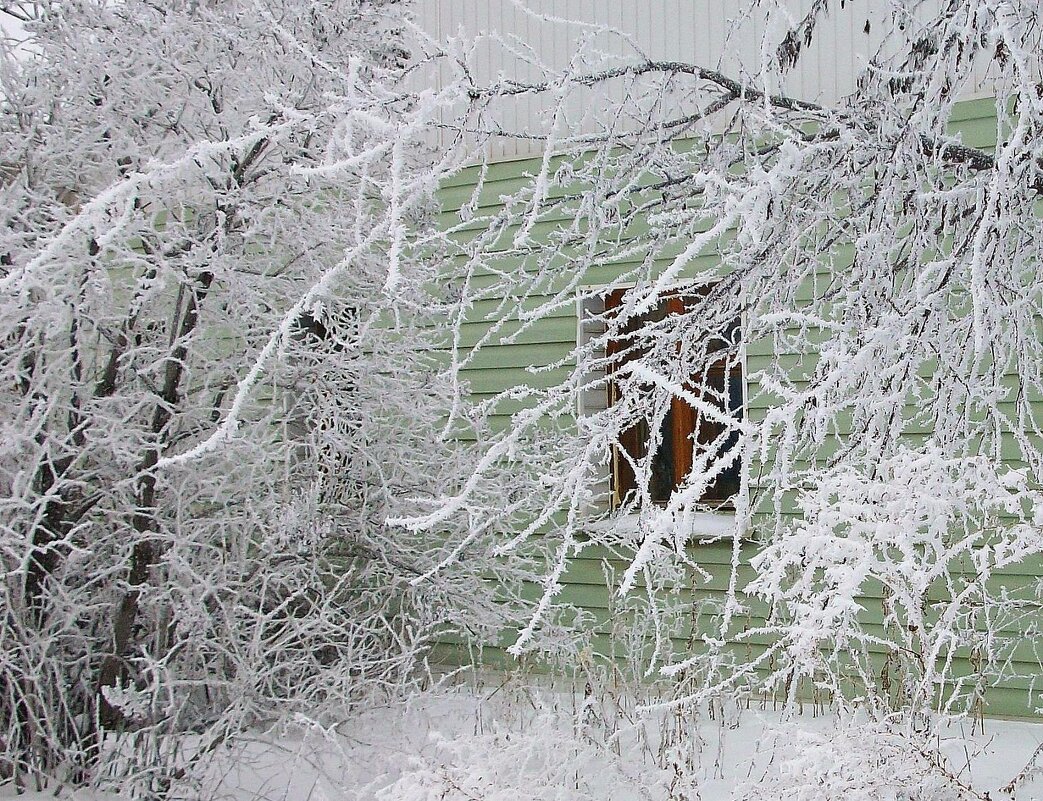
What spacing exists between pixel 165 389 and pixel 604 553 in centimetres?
334

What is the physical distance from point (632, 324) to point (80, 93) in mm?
3962

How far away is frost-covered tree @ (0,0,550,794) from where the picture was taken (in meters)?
4.77

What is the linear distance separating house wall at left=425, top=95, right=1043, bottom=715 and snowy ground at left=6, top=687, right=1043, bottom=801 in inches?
14.7

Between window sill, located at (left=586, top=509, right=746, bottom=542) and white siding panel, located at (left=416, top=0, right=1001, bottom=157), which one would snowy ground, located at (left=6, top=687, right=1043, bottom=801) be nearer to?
window sill, located at (left=586, top=509, right=746, bottom=542)

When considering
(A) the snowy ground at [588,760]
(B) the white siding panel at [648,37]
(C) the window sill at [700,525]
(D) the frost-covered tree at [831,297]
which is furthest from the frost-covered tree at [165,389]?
(D) the frost-covered tree at [831,297]

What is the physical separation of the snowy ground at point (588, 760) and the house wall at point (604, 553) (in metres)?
0.37

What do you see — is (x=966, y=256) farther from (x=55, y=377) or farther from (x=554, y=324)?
(x=554, y=324)

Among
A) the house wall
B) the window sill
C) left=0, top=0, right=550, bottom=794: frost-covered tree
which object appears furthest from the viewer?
the window sill

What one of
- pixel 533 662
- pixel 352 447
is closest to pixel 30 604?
pixel 352 447

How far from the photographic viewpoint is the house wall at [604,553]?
6.23 metres

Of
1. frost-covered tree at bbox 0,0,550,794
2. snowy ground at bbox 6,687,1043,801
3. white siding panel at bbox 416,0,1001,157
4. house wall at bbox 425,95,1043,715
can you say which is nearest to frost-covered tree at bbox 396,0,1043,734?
snowy ground at bbox 6,687,1043,801

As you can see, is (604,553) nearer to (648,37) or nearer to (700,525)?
(700,525)

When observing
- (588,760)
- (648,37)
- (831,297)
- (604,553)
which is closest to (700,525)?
(604,553)

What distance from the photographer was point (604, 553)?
7.45 metres
